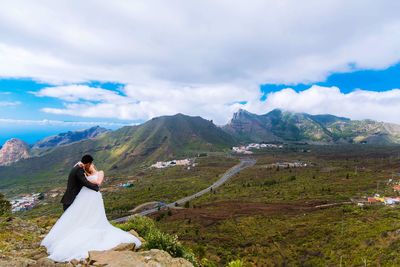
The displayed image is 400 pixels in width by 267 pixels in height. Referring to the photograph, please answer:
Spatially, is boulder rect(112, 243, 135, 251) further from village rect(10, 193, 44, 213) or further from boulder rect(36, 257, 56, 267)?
village rect(10, 193, 44, 213)

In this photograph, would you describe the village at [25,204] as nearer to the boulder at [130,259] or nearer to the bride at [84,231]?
the bride at [84,231]

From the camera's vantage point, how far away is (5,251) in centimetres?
1364

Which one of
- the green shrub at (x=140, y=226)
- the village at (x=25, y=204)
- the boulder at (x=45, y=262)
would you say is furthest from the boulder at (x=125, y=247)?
the village at (x=25, y=204)

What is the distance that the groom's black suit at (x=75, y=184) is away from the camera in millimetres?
12180

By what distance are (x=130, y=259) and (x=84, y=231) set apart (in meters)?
2.38

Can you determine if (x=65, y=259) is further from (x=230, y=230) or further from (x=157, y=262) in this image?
(x=230, y=230)

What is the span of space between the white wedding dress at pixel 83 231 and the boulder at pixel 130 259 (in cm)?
64

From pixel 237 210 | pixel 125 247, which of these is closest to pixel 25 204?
pixel 237 210

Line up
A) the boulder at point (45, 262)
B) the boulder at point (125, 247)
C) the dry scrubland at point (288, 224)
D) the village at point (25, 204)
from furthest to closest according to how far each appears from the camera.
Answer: the village at point (25, 204), the dry scrubland at point (288, 224), the boulder at point (125, 247), the boulder at point (45, 262)

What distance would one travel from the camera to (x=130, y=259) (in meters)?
10.9

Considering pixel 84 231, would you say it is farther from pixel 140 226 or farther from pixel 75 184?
pixel 140 226

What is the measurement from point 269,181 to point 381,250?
102207 mm

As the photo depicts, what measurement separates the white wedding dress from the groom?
205mm

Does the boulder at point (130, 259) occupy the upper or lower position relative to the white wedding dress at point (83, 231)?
lower
